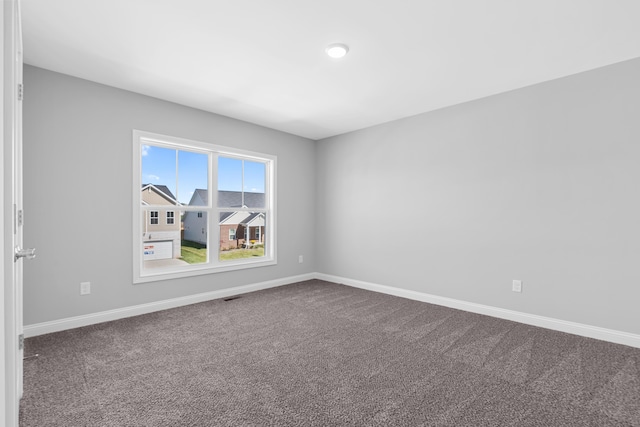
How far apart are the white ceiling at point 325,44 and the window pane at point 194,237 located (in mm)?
1515

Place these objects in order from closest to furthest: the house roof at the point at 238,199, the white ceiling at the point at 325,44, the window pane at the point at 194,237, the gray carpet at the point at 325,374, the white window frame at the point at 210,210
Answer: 1. the gray carpet at the point at 325,374
2. the white ceiling at the point at 325,44
3. the white window frame at the point at 210,210
4. the window pane at the point at 194,237
5. the house roof at the point at 238,199

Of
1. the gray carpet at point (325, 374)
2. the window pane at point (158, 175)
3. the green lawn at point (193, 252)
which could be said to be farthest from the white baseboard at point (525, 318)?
the window pane at point (158, 175)

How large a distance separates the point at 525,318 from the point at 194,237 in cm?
407

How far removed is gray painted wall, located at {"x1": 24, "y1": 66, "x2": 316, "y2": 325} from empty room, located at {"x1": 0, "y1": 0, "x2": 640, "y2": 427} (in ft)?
0.06

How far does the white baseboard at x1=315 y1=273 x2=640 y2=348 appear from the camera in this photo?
2711mm

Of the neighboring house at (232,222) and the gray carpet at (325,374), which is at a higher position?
the neighboring house at (232,222)

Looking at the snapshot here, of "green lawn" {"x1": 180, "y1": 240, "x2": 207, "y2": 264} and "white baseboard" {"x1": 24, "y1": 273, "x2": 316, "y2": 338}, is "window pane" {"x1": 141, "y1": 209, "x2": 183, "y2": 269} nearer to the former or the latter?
"green lawn" {"x1": 180, "y1": 240, "x2": 207, "y2": 264}

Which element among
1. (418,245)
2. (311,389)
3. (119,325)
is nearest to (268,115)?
(418,245)

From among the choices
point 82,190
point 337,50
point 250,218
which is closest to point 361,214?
point 250,218

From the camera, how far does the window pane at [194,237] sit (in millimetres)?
4047

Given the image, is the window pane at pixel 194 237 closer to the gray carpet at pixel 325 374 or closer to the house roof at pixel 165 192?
the house roof at pixel 165 192

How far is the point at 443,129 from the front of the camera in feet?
12.7

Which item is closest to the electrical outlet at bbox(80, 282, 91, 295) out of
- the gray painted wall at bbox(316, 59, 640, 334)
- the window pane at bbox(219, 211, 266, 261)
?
the window pane at bbox(219, 211, 266, 261)

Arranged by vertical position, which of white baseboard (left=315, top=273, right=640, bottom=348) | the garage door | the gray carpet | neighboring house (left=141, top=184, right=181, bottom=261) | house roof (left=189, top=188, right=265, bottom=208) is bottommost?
the gray carpet
